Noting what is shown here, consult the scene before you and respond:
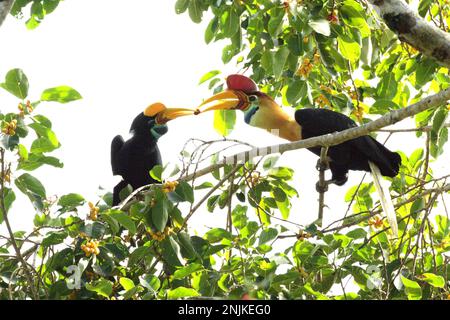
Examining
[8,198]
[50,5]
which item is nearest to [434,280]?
[8,198]

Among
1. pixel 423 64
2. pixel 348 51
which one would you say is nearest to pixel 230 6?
pixel 348 51

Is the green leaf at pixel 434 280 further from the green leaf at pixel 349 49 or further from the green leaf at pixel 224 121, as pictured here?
the green leaf at pixel 224 121

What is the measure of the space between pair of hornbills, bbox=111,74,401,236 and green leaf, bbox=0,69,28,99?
184cm

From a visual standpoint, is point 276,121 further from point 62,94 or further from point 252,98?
point 62,94

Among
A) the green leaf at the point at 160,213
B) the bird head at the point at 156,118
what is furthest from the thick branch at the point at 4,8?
the bird head at the point at 156,118

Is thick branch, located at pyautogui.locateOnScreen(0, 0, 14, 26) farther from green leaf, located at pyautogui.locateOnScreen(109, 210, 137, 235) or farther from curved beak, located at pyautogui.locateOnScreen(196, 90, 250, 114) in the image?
curved beak, located at pyautogui.locateOnScreen(196, 90, 250, 114)

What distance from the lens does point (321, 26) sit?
391 cm

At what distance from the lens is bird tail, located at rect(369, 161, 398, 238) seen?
166 inches

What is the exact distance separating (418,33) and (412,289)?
1056 mm

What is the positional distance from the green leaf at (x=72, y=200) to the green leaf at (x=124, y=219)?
251 millimetres

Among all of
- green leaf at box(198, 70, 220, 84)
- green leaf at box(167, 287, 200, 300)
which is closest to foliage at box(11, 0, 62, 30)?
green leaf at box(198, 70, 220, 84)

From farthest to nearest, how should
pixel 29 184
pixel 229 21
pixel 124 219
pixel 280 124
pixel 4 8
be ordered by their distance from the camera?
pixel 280 124, pixel 229 21, pixel 29 184, pixel 124 219, pixel 4 8

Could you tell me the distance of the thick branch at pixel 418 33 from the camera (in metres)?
3.32

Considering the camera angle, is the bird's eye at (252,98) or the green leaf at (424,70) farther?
the bird's eye at (252,98)
